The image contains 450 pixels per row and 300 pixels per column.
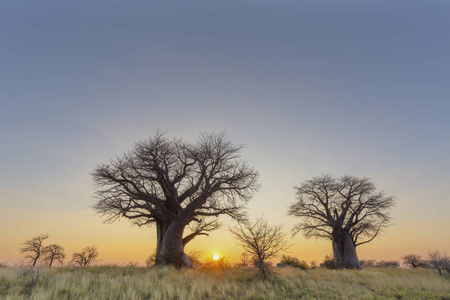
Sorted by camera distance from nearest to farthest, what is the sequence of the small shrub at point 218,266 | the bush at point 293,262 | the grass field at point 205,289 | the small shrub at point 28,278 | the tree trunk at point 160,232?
the grass field at point 205,289 → the small shrub at point 28,278 → the small shrub at point 218,266 → the tree trunk at point 160,232 → the bush at point 293,262

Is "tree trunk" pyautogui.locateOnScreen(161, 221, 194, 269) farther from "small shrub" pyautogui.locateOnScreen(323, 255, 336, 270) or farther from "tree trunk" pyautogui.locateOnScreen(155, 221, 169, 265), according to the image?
"small shrub" pyautogui.locateOnScreen(323, 255, 336, 270)

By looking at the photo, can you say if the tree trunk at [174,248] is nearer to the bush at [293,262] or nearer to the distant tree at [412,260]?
the bush at [293,262]

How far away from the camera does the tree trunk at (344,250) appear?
71.6ft

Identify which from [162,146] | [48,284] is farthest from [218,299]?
[162,146]

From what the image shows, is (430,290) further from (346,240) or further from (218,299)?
(346,240)

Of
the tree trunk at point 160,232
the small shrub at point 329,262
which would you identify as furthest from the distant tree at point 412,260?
the tree trunk at point 160,232

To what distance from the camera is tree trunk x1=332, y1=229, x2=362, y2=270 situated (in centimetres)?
2183

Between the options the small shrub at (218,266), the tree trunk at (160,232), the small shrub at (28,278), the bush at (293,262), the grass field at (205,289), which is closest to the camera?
the grass field at (205,289)

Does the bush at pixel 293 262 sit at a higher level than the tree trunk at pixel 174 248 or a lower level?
lower

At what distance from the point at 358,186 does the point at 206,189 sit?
702 inches

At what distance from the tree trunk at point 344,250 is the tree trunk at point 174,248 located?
1653 centimetres

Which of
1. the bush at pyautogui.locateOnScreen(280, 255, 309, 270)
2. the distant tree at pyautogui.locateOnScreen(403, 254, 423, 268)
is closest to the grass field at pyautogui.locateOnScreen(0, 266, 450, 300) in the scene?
the bush at pyautogui.locateOnScreen(280, 255, 309, 270)

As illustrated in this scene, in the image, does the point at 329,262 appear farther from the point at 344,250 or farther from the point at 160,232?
the point at 160,232

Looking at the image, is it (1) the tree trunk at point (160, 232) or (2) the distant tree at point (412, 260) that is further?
(2) the distant tree at point (412, 260)
